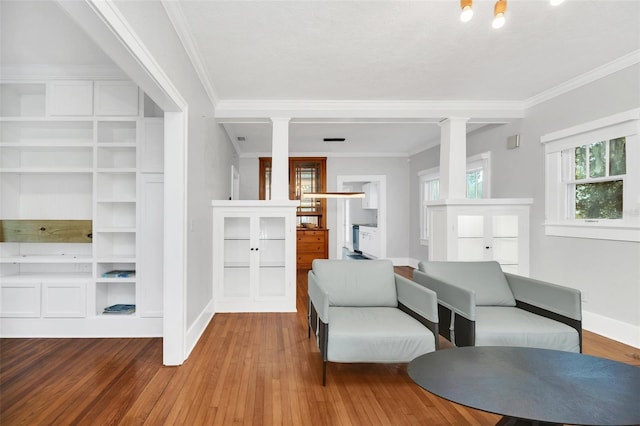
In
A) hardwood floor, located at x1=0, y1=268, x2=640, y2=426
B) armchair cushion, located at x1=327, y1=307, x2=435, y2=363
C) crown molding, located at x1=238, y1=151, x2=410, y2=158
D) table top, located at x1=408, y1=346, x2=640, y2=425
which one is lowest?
hardwood floor, located at x1=0, y1=268, x2=640, y2=426

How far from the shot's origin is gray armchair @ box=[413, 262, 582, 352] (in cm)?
234

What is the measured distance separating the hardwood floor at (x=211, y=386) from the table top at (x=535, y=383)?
21.6 inches

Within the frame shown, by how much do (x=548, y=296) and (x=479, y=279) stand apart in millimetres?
523

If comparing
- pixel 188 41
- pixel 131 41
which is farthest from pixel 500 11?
pixel 188 41

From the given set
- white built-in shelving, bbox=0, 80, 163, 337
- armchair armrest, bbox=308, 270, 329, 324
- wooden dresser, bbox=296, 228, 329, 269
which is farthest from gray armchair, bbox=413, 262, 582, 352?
wooden dresser, bbox=296, 228, 329, 269

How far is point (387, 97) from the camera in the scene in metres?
4.07

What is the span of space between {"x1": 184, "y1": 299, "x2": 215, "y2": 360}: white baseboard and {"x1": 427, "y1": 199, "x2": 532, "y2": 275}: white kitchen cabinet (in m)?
2.98

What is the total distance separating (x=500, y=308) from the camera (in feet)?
9.08

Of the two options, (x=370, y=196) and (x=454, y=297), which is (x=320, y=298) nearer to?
(x=454, y=297)

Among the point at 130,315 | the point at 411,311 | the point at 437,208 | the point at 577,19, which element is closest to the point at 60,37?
the point at 130,315

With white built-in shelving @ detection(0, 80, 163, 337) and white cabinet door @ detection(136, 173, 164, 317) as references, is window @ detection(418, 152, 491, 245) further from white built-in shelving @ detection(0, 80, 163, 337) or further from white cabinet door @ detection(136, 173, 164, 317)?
white built-in shelving @ detection(0, 80, 163, 337)

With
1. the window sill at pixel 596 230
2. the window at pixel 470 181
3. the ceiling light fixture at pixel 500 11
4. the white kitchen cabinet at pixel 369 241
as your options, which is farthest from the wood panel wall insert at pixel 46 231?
the white kitchen cabinet at pixel 369 241

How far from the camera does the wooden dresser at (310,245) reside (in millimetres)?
7133

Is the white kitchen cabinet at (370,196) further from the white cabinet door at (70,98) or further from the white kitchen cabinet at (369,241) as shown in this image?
the white cabinet door at (70,98)
